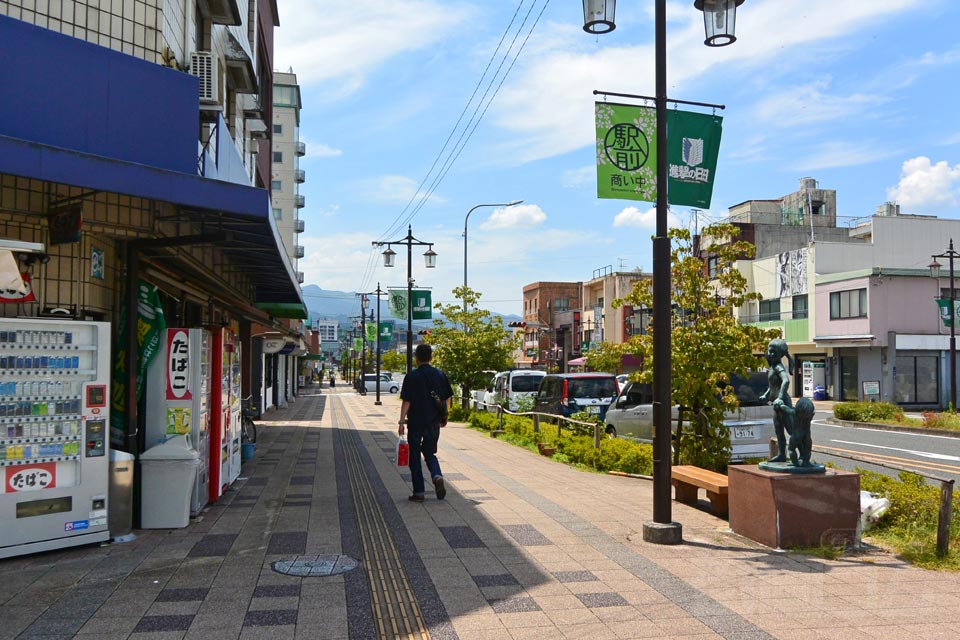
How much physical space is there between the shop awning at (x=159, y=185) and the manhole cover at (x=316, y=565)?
3312 millimetres

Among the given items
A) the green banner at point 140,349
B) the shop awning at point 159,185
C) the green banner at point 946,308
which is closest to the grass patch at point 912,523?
the shop awning at point 159,185

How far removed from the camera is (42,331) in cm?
700

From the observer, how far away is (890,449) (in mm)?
19188

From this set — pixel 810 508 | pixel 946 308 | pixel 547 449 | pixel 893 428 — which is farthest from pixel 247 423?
pixel 946 308

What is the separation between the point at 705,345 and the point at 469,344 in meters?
17.0

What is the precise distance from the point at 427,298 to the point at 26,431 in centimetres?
2478

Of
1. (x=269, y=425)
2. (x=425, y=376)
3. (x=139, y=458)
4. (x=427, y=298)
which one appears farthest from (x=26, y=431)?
(x=427, y=298)

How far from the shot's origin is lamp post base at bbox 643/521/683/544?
7676 mm

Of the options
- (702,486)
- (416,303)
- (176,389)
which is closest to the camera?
(176,389)

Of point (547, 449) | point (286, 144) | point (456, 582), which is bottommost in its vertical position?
point (547, 449)

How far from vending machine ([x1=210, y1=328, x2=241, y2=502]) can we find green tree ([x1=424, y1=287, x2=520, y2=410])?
1550 centimetres

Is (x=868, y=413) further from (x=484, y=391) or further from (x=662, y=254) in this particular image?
(x=662, y=254)

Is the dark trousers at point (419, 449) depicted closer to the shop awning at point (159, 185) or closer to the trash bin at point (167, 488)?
the trash bin at point (167, 488)

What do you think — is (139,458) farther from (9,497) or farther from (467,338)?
(467,338)
